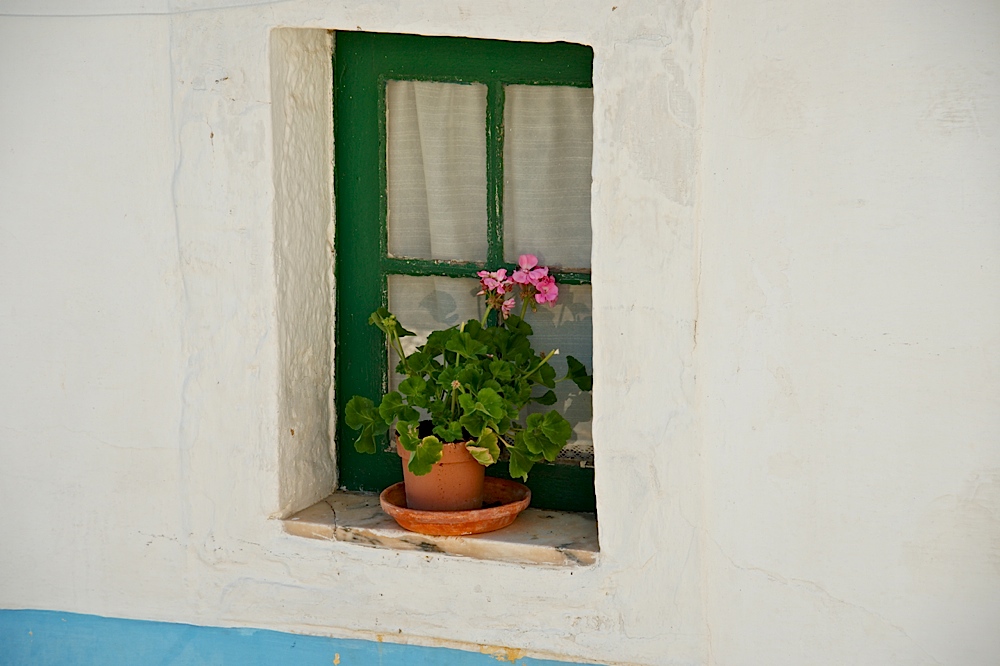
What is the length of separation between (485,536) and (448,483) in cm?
15

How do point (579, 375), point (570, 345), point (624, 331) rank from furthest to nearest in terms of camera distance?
point (570, 345) → point (579, 375) → point (624, 331)

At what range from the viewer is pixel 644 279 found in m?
2.24

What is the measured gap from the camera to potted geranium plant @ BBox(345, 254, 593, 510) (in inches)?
93.4

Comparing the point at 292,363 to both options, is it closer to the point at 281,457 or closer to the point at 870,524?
the point at 281,457

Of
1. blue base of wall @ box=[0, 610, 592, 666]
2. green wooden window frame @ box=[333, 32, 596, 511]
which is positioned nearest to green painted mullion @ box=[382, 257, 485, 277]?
green wooden window frame @ box=[333, 32, 596, 511]

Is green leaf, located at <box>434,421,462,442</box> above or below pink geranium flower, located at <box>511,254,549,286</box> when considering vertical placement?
below

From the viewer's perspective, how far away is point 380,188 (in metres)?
2.66

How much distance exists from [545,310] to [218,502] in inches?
35.8

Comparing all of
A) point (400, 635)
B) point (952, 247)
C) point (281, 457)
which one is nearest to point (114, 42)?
point (281, 457)

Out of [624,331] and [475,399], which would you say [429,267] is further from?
[624,331]

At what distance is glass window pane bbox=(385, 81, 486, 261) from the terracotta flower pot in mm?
516

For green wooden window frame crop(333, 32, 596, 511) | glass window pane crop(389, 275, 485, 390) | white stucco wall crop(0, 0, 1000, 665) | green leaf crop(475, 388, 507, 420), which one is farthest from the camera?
glass window pane crop(389, 275, 485, 390)

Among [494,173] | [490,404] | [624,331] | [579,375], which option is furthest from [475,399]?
[494,173]

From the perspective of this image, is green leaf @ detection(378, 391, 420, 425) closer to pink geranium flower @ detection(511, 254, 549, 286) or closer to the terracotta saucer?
the terracotta saucer
